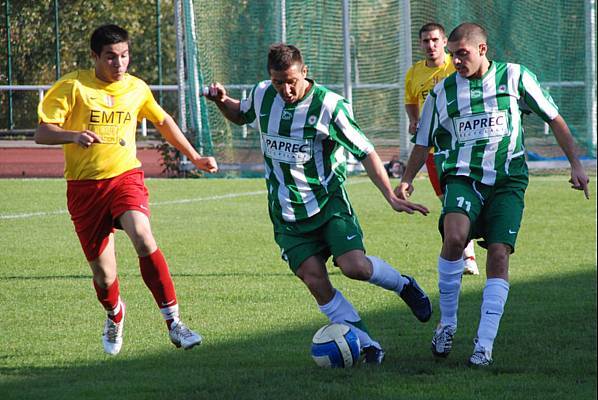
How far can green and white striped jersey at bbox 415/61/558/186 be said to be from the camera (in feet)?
19.2

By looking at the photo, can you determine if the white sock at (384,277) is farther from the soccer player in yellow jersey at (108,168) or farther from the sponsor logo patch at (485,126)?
the soccer player in yellow jersey at (108,168)

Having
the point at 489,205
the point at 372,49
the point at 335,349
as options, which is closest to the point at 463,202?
the point at 489,205

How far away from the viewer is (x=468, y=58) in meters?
5.88

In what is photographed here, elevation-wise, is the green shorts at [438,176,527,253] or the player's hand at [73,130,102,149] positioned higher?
the player's hand at [73,130,102,149]

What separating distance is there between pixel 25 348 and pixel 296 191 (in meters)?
1.74

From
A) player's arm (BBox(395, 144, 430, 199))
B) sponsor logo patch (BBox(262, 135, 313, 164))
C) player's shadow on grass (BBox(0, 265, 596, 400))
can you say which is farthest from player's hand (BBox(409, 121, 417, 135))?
sponsor logo patch (BBox(262, 135, 313, 164))

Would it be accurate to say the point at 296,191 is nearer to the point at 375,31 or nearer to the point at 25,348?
the point at 25,348

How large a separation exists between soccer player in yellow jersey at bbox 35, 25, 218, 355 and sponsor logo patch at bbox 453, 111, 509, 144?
144 centimetres

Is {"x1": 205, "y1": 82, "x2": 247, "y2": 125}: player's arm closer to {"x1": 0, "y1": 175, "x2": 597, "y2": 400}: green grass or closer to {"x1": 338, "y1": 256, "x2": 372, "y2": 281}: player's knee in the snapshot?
{"x1": 338, "y1": 256, "x2": 372, "y2": 281}: player's knee

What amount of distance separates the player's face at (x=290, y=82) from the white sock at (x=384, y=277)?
952mm

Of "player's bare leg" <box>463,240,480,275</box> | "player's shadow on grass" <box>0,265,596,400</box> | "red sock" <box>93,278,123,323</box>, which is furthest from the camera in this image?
"player's bare leg" <box>463,240,480,275</box>

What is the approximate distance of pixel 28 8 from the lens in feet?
76.7

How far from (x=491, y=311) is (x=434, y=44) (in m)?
4.04

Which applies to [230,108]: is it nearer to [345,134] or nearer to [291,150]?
[291,150]
